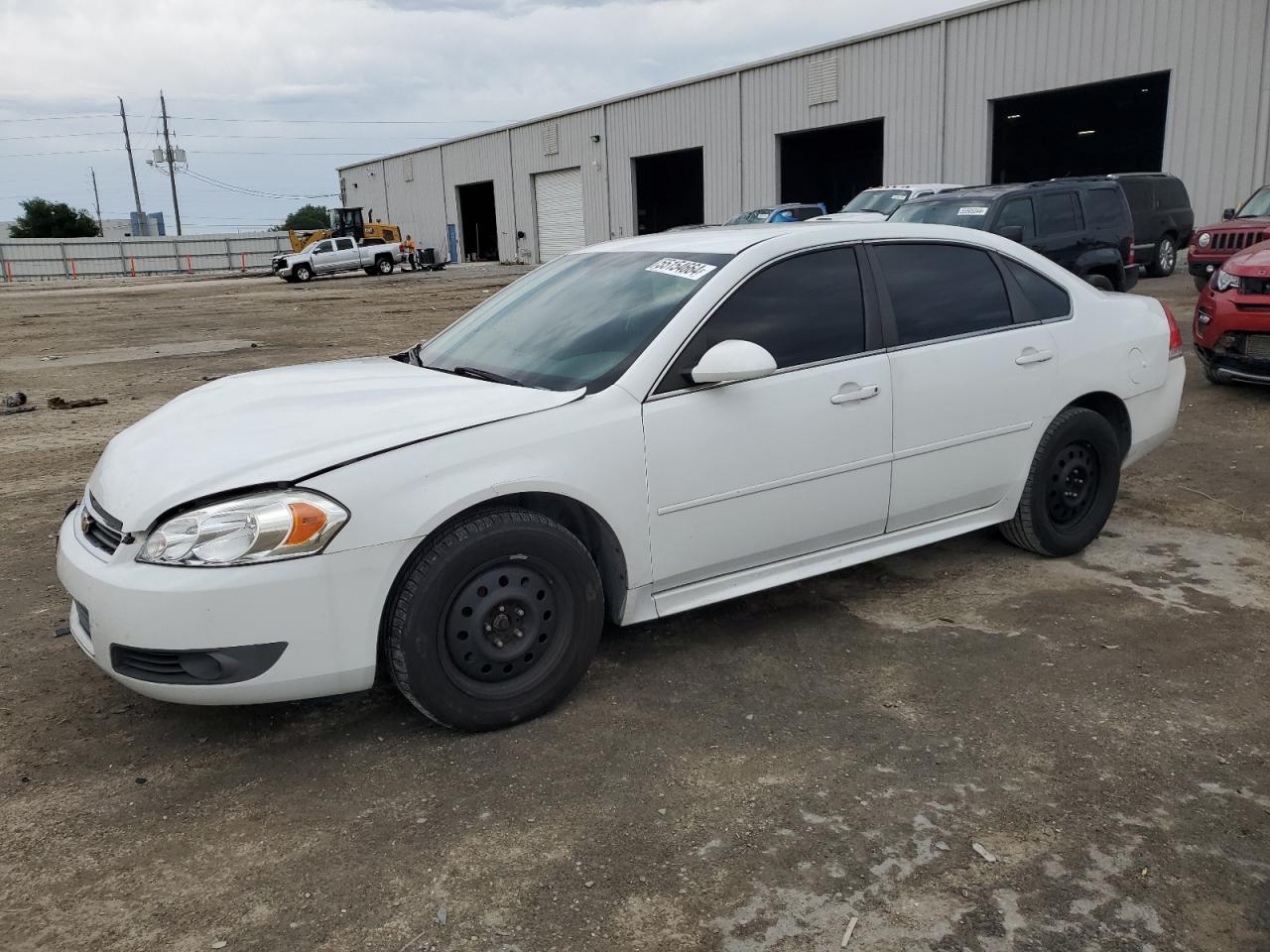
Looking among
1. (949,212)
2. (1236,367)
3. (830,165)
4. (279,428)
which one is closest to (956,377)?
(279,428)

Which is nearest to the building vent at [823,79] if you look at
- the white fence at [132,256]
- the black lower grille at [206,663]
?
the black lower grille at [206,663]

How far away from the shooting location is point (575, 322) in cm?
387

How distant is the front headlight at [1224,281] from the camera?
795cm

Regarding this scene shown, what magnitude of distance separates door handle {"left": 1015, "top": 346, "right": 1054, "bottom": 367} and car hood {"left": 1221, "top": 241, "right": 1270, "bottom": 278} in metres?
4.52

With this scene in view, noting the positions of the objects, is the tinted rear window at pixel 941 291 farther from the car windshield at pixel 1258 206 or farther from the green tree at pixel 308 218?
the green tree at pixel 308 218

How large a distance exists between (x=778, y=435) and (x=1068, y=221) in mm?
11132

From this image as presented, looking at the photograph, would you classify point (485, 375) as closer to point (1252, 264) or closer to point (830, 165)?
point (1252, 264)

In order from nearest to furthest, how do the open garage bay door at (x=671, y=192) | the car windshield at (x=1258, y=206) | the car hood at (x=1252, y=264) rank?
the car hood at (x=1252, y=264) → the car windshield at (x=1258, y=206) → the open garage bay door at (x=671, y=192)

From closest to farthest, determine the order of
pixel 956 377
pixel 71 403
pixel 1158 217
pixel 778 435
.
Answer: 1. pixel 778 435
2. pixel 956 377
3. pixel 71 403
4. pixel 1158 217

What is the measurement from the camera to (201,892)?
2535mm

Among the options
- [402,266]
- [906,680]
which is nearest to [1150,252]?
[906,680]

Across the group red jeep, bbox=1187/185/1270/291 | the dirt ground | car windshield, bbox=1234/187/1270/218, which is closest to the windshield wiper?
the dirt ground

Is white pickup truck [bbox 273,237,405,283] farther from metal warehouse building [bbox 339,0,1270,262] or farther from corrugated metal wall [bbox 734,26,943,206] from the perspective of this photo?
corrugated metal wall [bbox 734,26,943,206]

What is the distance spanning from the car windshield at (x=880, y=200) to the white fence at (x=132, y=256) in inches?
1875
